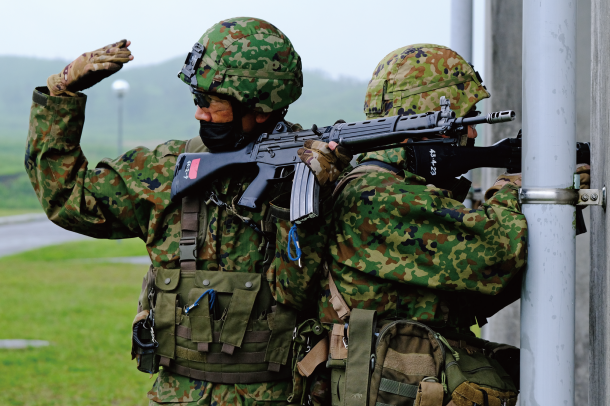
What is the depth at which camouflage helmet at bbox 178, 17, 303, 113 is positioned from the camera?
277 cm

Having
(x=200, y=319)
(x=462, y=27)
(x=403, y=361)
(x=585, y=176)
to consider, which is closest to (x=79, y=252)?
(x=462, y=27)

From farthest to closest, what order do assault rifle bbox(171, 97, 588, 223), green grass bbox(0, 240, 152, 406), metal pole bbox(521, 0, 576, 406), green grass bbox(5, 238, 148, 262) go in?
green grass bbox(5, 238, 148, 262) < green grass bbox(0, 240, 152, 406) < assault rifle bbox(171, 97, 588, 223) < metal pole bbox(521, 0, 576, 406)

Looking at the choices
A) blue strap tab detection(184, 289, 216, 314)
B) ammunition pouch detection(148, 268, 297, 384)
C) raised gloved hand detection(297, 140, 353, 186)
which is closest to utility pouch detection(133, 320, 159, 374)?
ammunition pouch detection(148, 268, 297, 384)

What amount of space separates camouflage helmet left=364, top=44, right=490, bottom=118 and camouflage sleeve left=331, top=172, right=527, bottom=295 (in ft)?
1.31

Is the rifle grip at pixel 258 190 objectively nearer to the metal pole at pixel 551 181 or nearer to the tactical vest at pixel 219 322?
the tactical vest at pixel 219 322

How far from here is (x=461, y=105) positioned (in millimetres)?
2814

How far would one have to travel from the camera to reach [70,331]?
33.1 feet

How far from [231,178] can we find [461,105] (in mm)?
988

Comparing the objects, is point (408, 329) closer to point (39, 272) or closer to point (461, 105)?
point (461, 105)

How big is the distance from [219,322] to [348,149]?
92cm

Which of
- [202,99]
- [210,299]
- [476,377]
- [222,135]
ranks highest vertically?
[202,99]

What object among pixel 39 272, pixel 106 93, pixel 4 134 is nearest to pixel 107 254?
pixel 39 272

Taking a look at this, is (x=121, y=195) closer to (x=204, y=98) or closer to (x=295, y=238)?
(x=204, y=98)

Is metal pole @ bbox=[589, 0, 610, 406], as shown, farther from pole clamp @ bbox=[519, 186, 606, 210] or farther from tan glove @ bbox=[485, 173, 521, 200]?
tan glove @ bbox=[485, 173, 521, 200]
